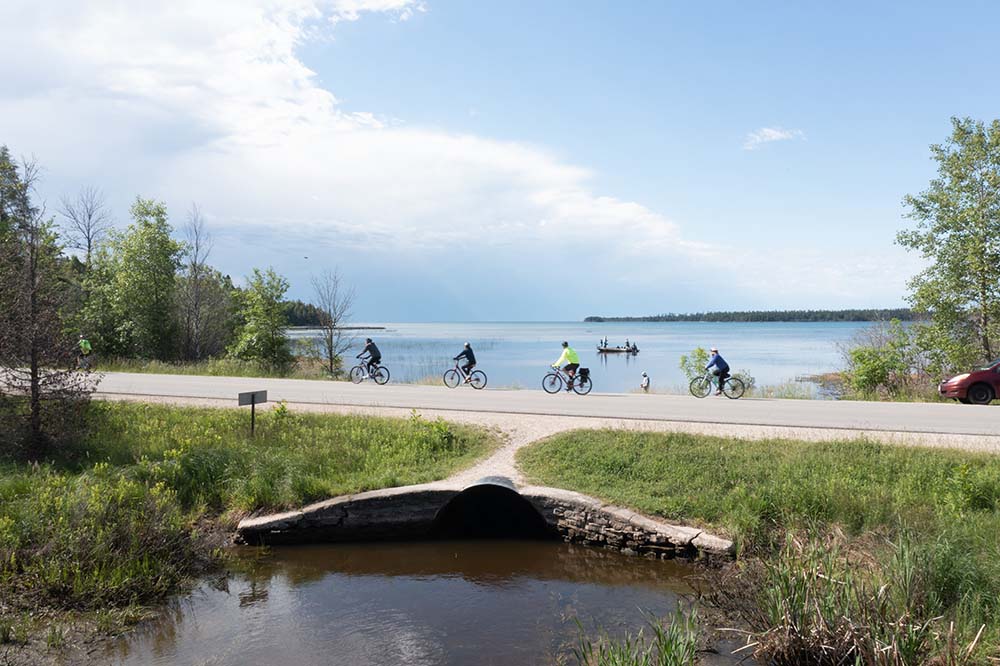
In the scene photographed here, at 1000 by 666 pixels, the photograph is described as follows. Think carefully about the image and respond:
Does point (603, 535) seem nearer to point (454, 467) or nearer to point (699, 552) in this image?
point (699, 552)

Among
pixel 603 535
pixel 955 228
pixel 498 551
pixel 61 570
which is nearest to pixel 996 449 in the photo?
pixel 603 535

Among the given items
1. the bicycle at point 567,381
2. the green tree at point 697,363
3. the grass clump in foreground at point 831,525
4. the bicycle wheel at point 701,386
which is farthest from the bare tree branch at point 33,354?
the green tree at point 697,363

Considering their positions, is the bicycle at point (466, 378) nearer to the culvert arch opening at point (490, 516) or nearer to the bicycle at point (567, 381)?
the bicycle at point (567, 381)

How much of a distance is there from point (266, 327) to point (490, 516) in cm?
2418

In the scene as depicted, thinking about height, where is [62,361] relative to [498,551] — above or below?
above

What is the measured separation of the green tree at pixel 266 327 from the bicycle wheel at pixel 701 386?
66.5 feet

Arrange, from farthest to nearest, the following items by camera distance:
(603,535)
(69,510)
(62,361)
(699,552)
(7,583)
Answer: (62,361) < (603,535) < (699,552) < (69,510) < (7,583)

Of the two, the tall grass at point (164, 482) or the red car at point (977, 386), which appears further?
the red car at point (977, 386)

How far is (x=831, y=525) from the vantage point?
28.9 feet

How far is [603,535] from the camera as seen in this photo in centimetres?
980

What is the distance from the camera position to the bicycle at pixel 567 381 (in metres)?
20.7

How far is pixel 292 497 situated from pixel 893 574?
337 inches

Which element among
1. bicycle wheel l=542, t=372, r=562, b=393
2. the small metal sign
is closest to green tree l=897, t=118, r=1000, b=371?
bicycle wheel l=542, t=372, r=562, b=393

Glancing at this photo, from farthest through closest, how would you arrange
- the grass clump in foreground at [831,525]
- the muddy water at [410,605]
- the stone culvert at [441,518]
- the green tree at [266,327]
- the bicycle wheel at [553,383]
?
the green tree at [266,327] → the bicycle wheel at [553,383] → the stone culvert at [441,518] → the muddy water at [410,605] → the grass clump in foreground at [831,525]
